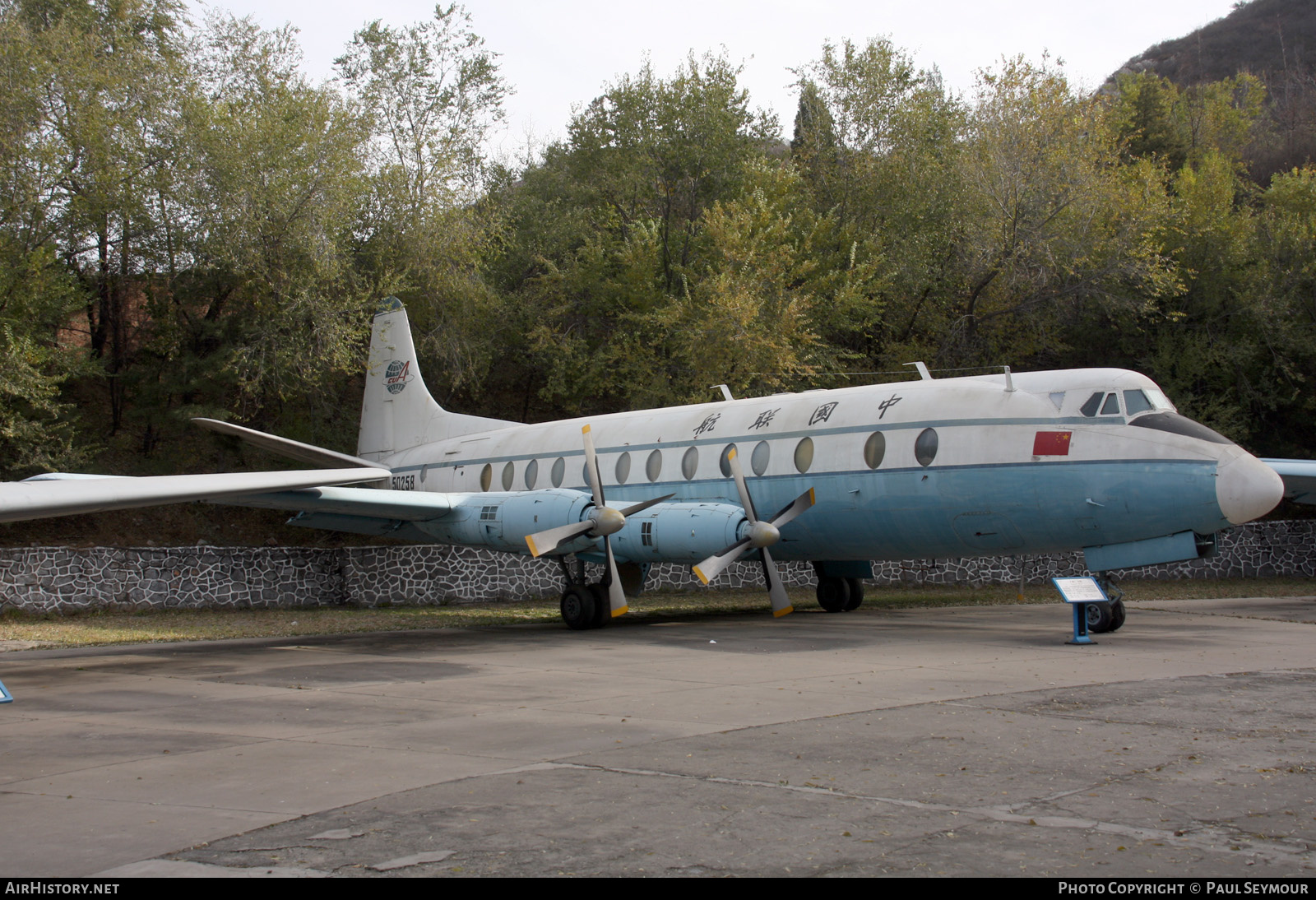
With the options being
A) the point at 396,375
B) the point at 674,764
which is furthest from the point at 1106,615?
the point at 396,375

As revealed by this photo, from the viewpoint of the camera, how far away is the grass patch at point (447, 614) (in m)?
17.7

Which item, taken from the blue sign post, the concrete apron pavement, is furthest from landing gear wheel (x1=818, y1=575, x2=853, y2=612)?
the concrete apron pavement

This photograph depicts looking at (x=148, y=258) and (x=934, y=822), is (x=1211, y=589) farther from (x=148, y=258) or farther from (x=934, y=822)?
(x=148, y=258)

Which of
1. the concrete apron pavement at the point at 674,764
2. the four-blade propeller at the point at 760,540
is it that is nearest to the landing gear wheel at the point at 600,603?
the four-blade propeller at the point at 760,540

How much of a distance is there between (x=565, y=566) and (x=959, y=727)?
34.3 feet

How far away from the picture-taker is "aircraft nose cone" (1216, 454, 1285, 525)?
13.3 metres

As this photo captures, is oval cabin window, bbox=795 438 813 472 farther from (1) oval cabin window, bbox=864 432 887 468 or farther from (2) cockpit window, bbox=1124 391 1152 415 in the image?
(2) cockpit window, bbox=1124 391 1152 415

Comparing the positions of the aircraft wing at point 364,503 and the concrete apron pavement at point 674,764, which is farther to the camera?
the aircraft wing at point 364,503

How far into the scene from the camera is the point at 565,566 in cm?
1767

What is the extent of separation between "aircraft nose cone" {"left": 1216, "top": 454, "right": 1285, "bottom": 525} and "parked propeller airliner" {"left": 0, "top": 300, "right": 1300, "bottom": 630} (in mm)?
23

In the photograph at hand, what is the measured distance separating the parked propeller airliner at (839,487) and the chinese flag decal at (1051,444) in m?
0.02

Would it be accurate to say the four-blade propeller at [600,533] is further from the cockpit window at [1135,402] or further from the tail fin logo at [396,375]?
the tail fin logo at [396,375]

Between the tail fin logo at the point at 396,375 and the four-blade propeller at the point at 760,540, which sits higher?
the tail fin logo at the point at 396,375
